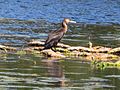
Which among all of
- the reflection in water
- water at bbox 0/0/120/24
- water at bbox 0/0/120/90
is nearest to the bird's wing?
water at bbox 0/0/120/90

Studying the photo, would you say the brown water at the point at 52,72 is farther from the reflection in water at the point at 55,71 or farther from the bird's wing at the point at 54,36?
the bird's wing at the point at 54,36

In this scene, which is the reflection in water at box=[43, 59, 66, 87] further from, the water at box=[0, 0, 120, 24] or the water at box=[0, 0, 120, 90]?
the water at box=[0, 0, 120, 24]

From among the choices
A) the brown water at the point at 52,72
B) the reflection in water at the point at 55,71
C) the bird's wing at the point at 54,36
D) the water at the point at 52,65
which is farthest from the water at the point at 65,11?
the reflection in water at the point at 55,71

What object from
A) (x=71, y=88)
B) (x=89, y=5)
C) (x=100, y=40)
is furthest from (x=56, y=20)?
(x=71, y=88)

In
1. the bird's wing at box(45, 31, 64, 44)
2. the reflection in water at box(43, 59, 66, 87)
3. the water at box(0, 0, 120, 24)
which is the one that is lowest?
the water at box(0, 0, 120, 24)

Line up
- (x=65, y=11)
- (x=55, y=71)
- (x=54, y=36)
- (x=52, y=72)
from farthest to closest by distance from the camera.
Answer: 1. (x=65, y=11)
2. (x=54, y=36)
3. (x=55, y=71)
4. (x=52, y=72)

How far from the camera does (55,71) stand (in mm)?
15688

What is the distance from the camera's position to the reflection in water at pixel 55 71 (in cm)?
1400

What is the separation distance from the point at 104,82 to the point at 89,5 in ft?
125

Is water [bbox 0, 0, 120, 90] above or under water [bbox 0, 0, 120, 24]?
above

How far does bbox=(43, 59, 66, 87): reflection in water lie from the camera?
14000mm

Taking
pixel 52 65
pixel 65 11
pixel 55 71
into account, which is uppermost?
pixel 55 71

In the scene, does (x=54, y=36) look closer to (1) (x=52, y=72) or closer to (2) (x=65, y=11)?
(1) (x=52, y=72)

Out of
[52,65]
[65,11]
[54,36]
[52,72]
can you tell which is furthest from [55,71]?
[65,11]
